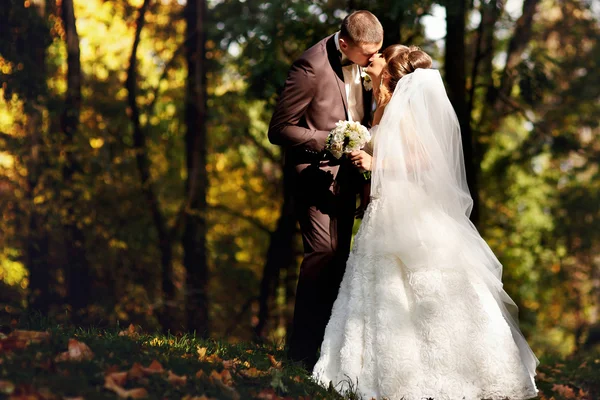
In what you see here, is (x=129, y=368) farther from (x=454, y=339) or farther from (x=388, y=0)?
(x=388, y=0)

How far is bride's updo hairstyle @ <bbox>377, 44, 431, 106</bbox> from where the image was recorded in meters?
5.09

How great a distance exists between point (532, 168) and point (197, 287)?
7.48 m

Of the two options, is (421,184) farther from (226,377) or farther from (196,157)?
(196,157)

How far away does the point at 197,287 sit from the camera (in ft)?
39.7

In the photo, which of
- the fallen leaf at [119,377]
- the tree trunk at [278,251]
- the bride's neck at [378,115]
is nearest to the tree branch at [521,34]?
Result: the tree trunk at [278,251]

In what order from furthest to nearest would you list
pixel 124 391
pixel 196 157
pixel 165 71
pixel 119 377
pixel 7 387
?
pixel 165 71
pixel 196 157
pixel 119 377
pixel 124 391
pixel 7 387

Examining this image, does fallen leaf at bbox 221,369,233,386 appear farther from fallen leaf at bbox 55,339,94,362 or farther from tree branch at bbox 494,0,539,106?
tree branch at bbox 494,0,539,106

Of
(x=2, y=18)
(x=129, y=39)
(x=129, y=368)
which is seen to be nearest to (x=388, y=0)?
(x=2, y=18)

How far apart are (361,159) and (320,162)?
1.01 feet

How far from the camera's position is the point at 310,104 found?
5121mm

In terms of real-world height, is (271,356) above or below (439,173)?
below

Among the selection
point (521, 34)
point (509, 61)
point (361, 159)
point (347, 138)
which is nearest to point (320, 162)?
point (361, 159)

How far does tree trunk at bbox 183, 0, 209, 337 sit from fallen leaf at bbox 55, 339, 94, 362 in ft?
25.2

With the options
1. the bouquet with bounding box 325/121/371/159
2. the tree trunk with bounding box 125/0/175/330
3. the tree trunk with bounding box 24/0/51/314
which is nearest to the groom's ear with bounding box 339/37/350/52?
the bouquet with bounding box 325/121/371/159
